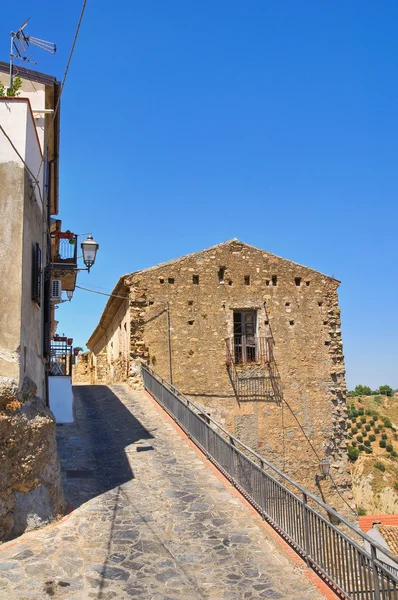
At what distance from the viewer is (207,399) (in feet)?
60.4

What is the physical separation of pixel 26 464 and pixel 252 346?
1187 centimetres

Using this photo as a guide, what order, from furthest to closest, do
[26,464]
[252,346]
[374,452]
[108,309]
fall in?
1. [374,452]
2. [108,309]
3. [252,346]
4. [26,464]

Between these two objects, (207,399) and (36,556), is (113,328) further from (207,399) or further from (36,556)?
(36,556)

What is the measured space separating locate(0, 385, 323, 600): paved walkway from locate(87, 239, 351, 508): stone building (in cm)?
648

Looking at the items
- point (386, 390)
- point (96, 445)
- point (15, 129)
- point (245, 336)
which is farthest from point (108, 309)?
point (386, 390)

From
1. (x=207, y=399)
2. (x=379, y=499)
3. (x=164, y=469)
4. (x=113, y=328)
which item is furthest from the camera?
(x=379, y=499)

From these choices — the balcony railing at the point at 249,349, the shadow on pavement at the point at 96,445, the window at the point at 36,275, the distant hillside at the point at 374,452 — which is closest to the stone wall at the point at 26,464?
the shadow on pavement at the point at 96,445

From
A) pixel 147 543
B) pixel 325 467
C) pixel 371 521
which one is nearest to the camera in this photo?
pixel 147 543

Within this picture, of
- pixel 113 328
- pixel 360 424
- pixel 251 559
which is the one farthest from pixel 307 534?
pixel 360 424

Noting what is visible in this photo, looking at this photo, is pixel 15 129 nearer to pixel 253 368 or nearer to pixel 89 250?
pixel 89 250

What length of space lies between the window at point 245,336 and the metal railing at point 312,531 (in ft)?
23.0

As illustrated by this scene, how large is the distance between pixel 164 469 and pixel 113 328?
14756 millimetres

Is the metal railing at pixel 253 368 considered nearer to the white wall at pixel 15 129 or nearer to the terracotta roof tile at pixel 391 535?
the terracotta roof tile at pixel 391 535

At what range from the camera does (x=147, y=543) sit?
320 inches
